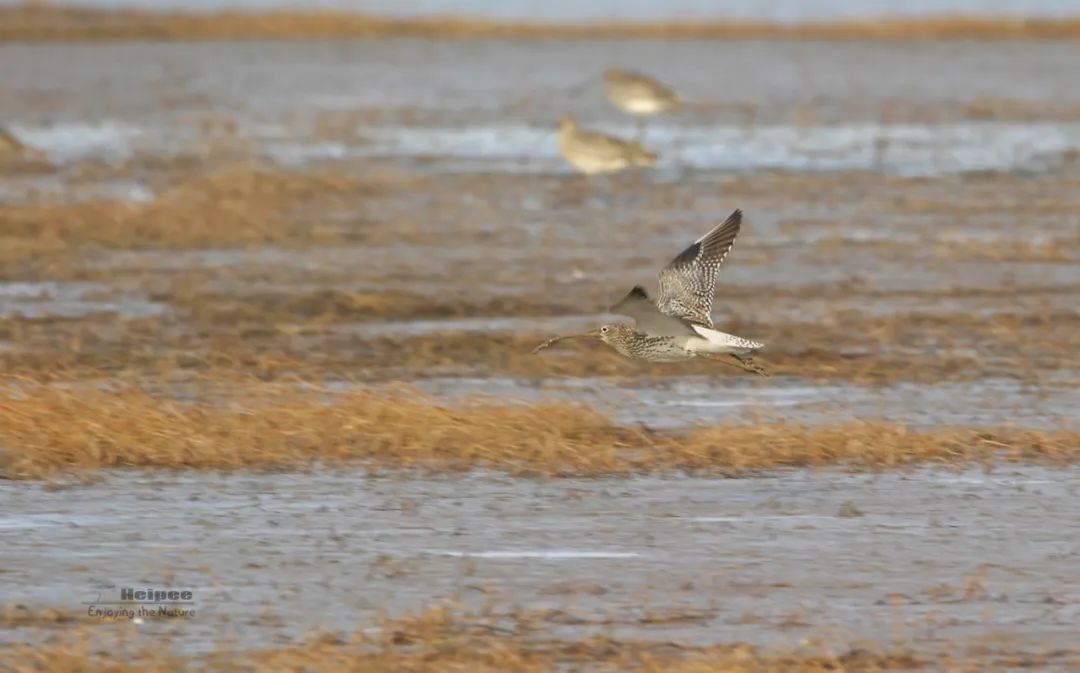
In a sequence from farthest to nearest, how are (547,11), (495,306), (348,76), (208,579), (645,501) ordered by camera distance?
(547,11)
(348,76)
(495,306)
(645,501)
(208,579)

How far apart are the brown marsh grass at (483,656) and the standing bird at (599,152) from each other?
15914 mm

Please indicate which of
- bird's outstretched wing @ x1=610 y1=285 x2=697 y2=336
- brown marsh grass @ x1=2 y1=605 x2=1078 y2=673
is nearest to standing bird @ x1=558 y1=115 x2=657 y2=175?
bird's outstretched wing @ x1=610 y1=285 x2=697 y2=336

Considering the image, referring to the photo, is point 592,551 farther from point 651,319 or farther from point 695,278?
point 695,278

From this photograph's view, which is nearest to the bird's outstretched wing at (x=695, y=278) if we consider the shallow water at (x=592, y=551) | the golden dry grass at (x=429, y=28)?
the shallow water at (x=592, y=551)

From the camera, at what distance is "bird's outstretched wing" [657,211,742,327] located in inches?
429

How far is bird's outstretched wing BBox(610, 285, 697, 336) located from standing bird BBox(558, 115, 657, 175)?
13050mm

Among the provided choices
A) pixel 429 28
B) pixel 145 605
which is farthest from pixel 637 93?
pixel 429 28

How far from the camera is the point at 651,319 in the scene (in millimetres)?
10344

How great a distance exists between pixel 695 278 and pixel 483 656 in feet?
12.1

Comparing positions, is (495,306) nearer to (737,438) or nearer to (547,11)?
(737,438)

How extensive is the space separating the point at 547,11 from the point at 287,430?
49.0m

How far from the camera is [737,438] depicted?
1101 cm

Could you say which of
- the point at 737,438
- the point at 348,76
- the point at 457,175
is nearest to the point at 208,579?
the point at 737,438

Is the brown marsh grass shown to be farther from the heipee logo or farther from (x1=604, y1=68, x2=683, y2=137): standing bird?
(x1=604, y1=68, x2=683, y2=137): standing bird
